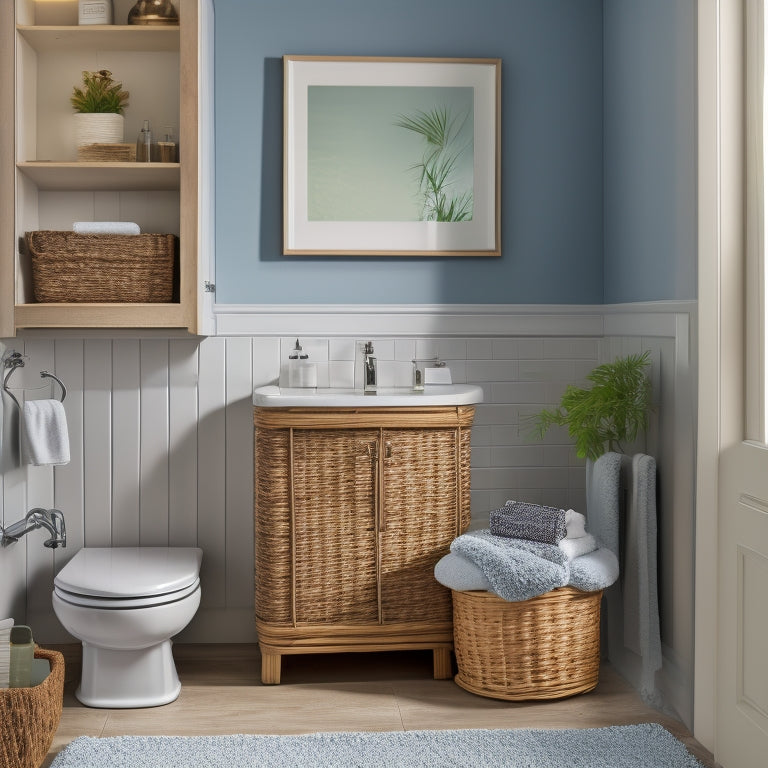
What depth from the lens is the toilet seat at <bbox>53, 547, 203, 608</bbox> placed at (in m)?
2.51

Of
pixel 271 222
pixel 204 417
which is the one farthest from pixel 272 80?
pixel 204 417

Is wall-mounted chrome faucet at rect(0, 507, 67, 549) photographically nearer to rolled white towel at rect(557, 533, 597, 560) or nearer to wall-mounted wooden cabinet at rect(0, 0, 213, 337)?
wall-mounted wooden cabinet at rect(0, 0, 213, 337)

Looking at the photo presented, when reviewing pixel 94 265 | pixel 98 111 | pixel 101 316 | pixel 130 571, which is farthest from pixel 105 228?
pixel 130 571

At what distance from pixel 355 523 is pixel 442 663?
54cm

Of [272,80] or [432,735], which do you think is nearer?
[432,735]

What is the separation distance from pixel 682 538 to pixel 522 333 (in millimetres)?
983

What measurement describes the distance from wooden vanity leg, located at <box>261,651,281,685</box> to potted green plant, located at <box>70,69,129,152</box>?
1734mm

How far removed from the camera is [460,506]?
2.76m

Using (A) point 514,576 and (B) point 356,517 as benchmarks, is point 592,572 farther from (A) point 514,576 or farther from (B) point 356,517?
(B) point 356,517

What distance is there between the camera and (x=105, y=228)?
2.77 metres

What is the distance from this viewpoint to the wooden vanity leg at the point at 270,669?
2.76 metres

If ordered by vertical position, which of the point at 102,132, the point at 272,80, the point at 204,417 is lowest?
the point at 204,417

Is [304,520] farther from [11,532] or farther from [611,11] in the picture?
[611,11]

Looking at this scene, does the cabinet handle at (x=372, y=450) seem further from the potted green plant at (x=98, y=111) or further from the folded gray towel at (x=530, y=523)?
the potted green plant at (x=98, y=111)
